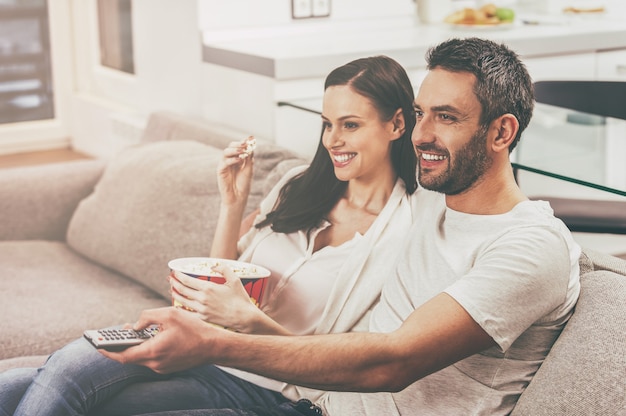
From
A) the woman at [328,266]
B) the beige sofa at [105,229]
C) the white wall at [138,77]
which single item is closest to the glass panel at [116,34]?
the white wall at [138,77]

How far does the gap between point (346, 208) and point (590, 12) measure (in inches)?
89.3

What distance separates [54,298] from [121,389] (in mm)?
683

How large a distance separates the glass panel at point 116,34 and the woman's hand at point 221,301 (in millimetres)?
2308

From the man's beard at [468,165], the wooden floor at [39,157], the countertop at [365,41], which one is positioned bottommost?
the wooden floor at [39,157]

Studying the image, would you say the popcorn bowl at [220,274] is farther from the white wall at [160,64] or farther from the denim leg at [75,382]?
the white wall at [160,64]

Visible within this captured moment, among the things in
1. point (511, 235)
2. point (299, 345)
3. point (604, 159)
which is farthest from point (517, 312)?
point (604, 159)

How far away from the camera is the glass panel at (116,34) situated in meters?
3.52

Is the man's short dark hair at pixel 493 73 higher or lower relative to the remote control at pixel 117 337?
higher

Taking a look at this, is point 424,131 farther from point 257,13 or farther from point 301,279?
point 257,13

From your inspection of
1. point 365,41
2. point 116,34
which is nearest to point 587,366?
point 365,41

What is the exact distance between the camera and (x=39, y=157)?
3793 millimetres

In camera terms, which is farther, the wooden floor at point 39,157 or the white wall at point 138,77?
A: the wooden floor at point 39,157

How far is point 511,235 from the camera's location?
1.25 metres

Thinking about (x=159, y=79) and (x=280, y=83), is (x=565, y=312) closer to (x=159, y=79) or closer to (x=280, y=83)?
(x=280, y=83)
